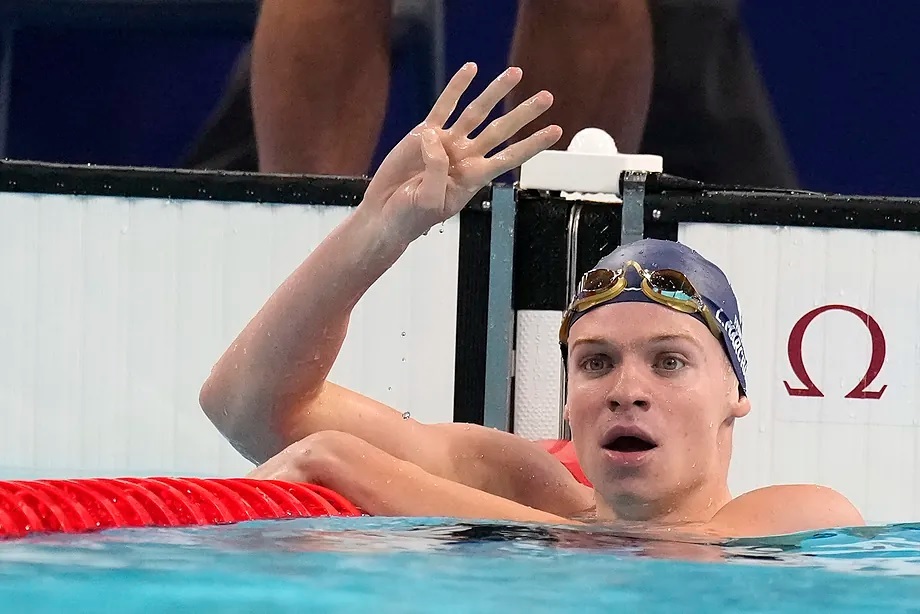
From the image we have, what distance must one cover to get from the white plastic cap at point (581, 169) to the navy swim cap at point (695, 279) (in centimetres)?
89

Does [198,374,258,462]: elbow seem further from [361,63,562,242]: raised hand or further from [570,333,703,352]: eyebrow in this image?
[570,333,703,352]: eyebrow

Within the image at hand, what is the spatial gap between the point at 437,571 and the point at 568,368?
65cm

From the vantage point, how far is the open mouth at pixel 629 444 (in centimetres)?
229

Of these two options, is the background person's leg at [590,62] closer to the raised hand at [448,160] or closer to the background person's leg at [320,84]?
the background person's leg at [320,84]

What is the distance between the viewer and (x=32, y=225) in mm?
3627

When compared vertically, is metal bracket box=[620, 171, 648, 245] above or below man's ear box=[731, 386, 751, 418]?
above

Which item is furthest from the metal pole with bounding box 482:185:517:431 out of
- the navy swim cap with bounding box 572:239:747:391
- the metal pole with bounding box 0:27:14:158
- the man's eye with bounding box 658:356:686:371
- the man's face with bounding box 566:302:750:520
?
the metal pole with bounding box 0:27:14:158

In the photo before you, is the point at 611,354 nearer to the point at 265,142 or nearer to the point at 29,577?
the point at 29,577

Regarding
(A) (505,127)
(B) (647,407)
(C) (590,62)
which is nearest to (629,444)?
(B) (647,407)

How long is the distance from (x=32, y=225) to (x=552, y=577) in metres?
2.23

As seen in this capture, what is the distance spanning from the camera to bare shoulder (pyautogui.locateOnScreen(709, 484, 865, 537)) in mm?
2291

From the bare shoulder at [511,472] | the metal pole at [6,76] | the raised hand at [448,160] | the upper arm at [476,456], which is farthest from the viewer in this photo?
the metal pole at [6,76]

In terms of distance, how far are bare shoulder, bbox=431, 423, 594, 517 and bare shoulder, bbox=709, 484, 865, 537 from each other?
40cm

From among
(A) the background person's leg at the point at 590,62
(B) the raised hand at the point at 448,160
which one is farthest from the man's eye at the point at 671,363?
(A) the background person's leg at the point at 590,62
